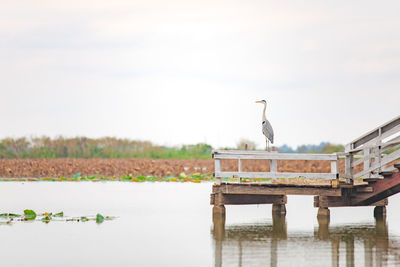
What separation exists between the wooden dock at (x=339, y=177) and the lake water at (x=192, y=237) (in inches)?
27.3

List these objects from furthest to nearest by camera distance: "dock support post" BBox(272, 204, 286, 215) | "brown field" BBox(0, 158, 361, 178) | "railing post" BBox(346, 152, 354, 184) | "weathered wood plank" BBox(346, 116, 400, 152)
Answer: "brown field" BBox(0, 158, 361, 178)
"dock support post" BBox(272, 204, 286, 215)
"railing post" BBox(346, 152, 354, 184)
"weathered wood plank" BBox(346, 116, 400, 152)

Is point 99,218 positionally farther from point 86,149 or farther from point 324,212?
point 86,149

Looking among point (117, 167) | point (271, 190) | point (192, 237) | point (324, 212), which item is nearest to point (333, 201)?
point (324, 212)

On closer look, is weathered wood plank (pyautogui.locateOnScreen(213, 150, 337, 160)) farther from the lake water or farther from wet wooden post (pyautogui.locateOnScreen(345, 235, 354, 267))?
wet wooden post (pyautogui.locateOnScreen(345, 235, 354, 267))

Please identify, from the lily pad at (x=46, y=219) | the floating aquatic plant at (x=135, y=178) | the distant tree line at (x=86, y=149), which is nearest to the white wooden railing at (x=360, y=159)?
the lily pad at (x=46, y=219)

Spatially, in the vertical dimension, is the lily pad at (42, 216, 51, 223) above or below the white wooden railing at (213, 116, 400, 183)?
below

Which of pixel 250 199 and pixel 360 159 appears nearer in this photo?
pixel 360 159

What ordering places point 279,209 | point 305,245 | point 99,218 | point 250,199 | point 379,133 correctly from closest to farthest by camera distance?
point 305,245, point 379,133, point 99,218, point 250,199, point 279,209

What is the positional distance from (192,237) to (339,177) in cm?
426

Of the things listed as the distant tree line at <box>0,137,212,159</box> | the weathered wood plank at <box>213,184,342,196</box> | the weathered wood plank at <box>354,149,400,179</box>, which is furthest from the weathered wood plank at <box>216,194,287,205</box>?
the distant tree line at <box>0,137,212,159</box>

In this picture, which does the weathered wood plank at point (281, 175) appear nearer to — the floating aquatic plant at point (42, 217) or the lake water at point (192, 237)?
the lake water at point (192, 237)

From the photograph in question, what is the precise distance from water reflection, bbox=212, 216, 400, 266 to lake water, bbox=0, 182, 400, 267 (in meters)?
0.02

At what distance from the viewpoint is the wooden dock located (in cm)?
1856

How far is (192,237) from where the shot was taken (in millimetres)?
17812
